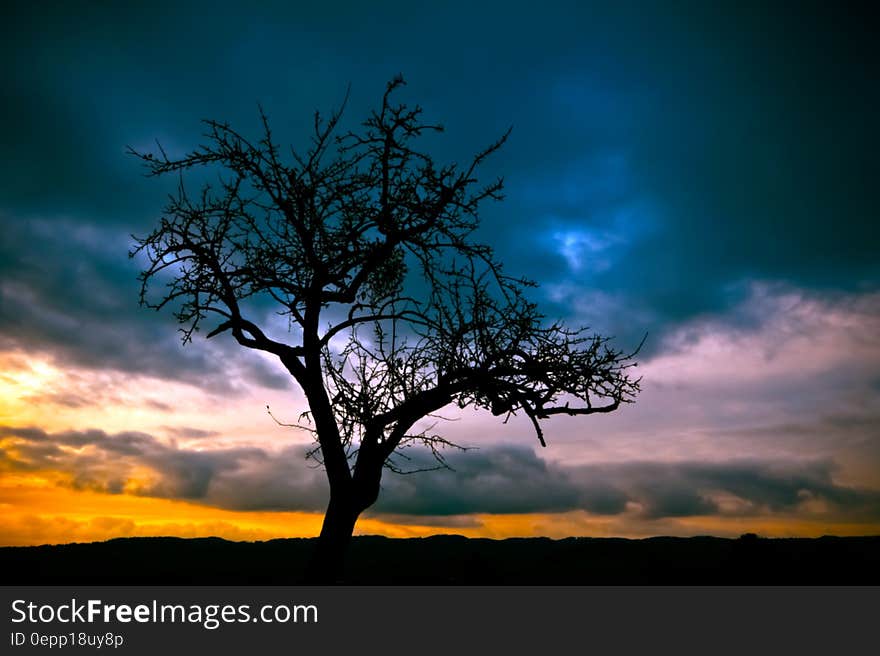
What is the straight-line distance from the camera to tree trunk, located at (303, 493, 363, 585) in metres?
10.8

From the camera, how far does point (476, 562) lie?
49.2 feet

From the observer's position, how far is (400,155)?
11469mm

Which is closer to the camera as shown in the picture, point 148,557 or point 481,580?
point 481,580

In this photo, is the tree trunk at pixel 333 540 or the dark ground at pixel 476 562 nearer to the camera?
the tree trunk at pixel 333 540

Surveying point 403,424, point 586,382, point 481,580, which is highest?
point 586,382

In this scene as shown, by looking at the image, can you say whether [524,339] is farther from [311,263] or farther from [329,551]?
[329,551]

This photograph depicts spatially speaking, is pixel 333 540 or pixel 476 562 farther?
pixel 476 562

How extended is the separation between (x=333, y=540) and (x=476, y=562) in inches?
201

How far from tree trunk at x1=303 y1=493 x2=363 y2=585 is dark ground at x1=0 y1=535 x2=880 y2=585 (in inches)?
139

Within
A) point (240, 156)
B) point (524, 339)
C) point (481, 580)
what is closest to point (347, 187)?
point (240, 156)

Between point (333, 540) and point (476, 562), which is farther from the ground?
point (333, 540)

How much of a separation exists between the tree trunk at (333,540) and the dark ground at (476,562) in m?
3.53

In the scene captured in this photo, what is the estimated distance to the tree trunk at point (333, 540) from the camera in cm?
1076
